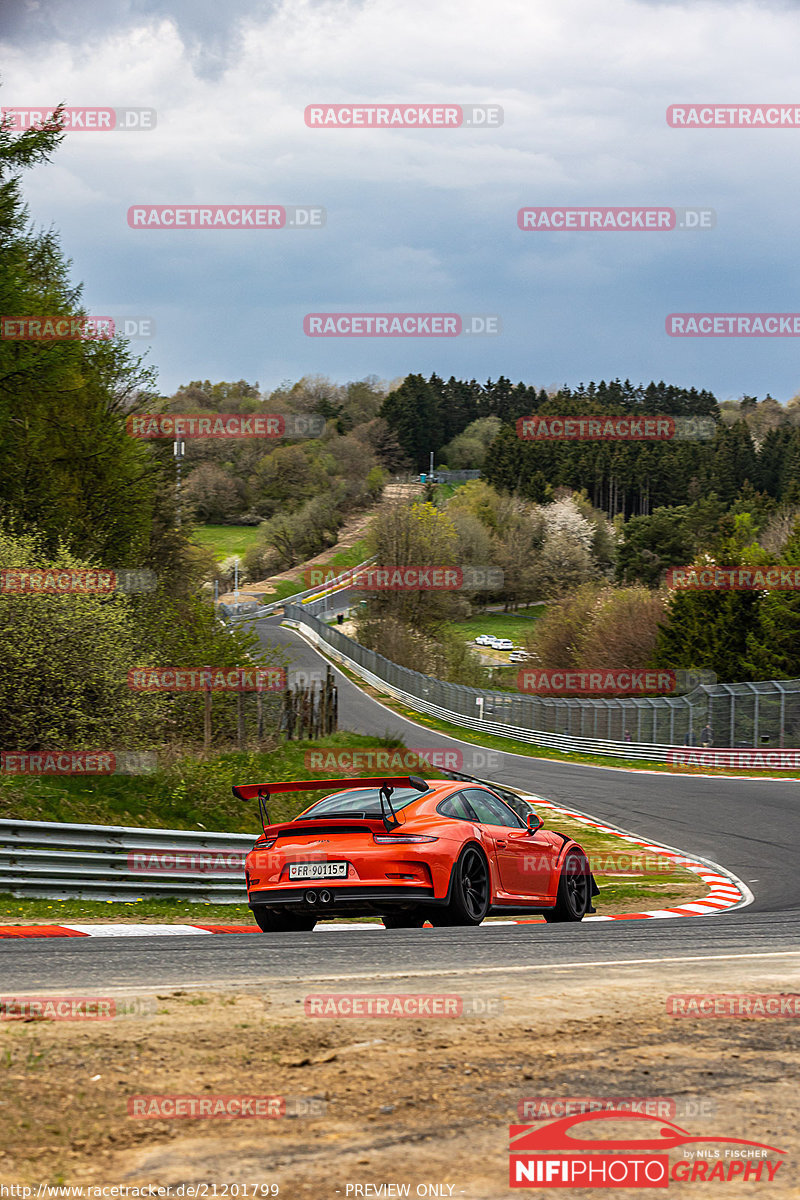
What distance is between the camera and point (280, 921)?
393 inches

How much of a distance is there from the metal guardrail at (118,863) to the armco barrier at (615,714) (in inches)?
1100

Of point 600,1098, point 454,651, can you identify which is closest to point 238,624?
point 600,1098

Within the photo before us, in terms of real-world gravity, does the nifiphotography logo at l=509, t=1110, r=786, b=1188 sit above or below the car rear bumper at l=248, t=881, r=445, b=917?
above

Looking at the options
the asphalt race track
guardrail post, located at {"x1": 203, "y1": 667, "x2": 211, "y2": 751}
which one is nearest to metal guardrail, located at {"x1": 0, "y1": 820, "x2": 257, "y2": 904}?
the asphalt race track

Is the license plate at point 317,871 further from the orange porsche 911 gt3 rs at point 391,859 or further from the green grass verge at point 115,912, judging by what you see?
the green grass verge at point 115,912

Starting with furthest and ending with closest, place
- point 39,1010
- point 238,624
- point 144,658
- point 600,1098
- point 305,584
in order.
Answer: point 305,584
point 238,624
point 144,658
point 39,1010
point 600,1098

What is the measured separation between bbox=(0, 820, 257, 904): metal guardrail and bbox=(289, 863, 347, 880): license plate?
131 inches

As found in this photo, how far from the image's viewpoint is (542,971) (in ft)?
22.3

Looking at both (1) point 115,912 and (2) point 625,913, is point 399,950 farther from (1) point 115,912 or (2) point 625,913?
(2) point 625,913

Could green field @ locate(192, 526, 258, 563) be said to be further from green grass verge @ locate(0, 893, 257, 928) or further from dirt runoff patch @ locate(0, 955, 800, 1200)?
dirt runoff patch @ locate(0, 955, 800, 1200)

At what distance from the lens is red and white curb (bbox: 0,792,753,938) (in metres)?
9.52

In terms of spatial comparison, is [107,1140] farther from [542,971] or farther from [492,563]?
[492,563]

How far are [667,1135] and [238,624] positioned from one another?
85.4 ft

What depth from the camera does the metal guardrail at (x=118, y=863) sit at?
11445 mm
